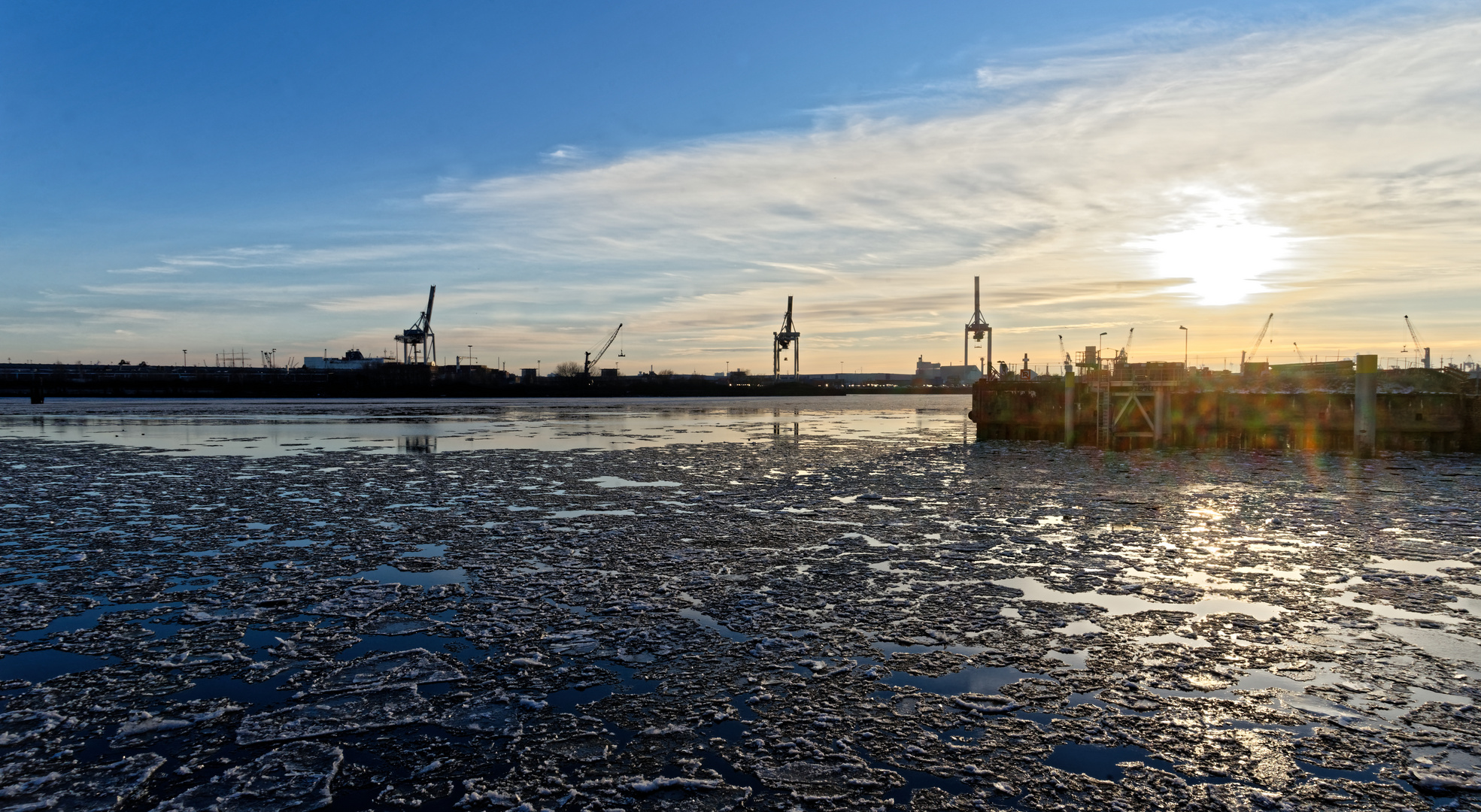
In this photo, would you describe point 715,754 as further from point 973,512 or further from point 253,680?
point 973,512

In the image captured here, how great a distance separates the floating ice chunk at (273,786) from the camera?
482cm

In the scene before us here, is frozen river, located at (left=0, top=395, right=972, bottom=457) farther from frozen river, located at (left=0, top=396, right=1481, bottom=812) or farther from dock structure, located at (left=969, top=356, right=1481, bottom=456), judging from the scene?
frozen river, located at (left=0, top=396, right=1481, bottom=812)

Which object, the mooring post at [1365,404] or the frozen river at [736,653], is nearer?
the frozen river at [736,653]

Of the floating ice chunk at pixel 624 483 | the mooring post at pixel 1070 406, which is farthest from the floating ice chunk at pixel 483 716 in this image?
the mooring post at pixel 1070 406

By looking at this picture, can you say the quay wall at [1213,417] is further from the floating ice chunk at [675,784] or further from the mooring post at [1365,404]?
the floating ice chunk at [675,784]

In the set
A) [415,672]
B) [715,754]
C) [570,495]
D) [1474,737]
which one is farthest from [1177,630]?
[570,495]

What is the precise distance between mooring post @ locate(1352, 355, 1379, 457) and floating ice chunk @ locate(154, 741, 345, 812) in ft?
115

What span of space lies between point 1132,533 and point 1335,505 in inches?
235

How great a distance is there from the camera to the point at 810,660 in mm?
7285

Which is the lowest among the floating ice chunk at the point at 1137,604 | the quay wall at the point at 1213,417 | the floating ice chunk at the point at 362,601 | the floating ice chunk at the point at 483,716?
the floating ice chunk at the point at 483,716

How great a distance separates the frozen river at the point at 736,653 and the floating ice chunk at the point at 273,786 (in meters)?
0.02

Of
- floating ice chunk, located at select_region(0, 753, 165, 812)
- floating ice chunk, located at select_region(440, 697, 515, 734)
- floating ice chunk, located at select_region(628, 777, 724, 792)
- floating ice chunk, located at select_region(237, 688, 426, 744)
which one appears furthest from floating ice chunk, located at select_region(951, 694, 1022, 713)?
floating ice chunk, located at select_region(0, 753, 165, 812)

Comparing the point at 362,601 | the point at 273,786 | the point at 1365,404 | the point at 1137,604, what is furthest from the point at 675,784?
the point at 1365,404

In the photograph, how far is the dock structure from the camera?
33625 mm
